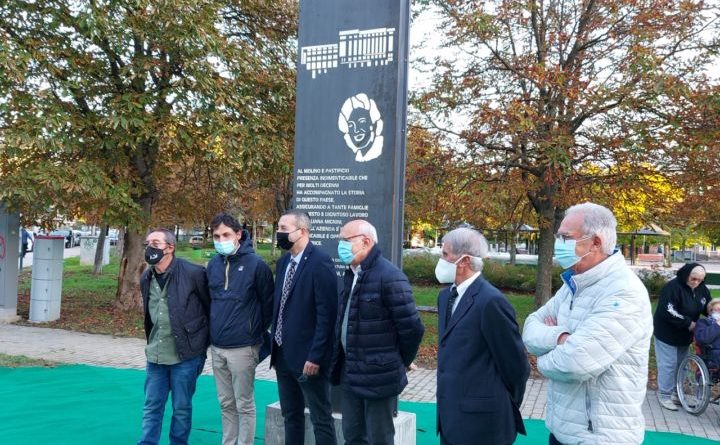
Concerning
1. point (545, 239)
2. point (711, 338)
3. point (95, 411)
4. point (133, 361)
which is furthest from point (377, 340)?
point (545, 239)

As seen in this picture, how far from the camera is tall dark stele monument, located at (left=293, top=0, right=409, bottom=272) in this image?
15.4ft

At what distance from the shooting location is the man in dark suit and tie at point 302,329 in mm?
4109

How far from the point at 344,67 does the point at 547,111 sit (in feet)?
19.3

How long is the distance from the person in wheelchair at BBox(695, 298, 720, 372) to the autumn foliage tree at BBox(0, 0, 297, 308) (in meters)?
7.16

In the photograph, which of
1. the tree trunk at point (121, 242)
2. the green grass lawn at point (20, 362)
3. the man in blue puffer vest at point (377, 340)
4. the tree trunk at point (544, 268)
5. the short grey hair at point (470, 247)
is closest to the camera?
the short grey hair at point (470, 247)

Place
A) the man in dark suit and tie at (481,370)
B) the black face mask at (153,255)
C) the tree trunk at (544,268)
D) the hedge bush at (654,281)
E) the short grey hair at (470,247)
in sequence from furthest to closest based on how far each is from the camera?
the hedge bush at (654,281) → the tree trunk at (544,268) → the black face mask at (153,255) → the short grey hair at (470,247) → the man in dark suit and tie at (481,370)

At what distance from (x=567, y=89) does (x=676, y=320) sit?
3761mm

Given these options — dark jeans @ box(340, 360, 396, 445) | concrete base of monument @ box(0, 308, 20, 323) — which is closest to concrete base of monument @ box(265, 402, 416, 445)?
dark jeans @ box(340, 360, 396, 445)

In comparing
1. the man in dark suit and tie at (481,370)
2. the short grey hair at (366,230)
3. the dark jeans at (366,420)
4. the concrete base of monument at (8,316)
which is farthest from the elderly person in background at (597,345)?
the concrete base of monument at (8,316)

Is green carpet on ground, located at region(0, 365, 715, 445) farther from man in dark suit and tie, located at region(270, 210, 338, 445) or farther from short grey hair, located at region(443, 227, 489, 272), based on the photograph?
short grey hair, located at region(443, 227, 489, 272)

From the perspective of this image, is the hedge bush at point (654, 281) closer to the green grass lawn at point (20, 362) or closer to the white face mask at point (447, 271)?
the green grass lawn at point (20, 362)

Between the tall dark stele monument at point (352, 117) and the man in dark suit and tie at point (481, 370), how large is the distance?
1.55 metres

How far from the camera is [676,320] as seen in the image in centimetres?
668

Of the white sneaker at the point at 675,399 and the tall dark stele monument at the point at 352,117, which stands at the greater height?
the tall dark stele monument at the point at 352,117
